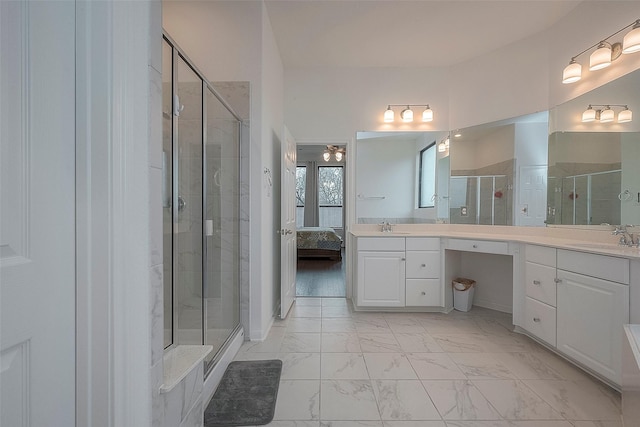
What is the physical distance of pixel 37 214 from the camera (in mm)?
614

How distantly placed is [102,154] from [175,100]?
1015mm

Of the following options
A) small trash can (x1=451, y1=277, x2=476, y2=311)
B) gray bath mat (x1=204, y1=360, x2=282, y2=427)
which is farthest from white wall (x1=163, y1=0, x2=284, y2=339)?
small trash can (x1=451, y1=277, x2=476, y2=311)

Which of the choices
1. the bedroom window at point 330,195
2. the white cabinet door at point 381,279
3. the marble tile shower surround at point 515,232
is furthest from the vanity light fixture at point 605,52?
the bedroom window at point 330,195

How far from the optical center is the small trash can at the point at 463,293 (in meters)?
3.09

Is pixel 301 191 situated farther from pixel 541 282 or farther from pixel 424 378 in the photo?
pixel 424 378

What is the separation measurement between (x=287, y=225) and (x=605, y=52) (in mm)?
2942

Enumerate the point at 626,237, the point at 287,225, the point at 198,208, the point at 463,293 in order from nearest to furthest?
the point at 198,208 → the point at 626,237 → the point at 287,225 → the point at 463,293

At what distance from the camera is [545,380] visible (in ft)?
6.06

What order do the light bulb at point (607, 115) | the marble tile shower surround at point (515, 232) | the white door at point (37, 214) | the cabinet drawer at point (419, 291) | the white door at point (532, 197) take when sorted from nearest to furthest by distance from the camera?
the white door at point (37, 214) < the light bulb at point (607, 115) < the marble tile shower surround at point (515, 232) < the white door at point (532, 197) < the cabinet drawer at point (419, 291)

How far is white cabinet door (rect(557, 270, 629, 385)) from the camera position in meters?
1.64

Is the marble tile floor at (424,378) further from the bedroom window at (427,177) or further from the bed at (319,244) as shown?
the bed at (319,244)

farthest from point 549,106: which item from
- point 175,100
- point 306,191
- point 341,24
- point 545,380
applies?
point 306,191

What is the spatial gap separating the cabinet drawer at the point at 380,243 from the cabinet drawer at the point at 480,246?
20.4 inches

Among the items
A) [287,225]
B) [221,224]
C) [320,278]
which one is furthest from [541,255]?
[320,278]
